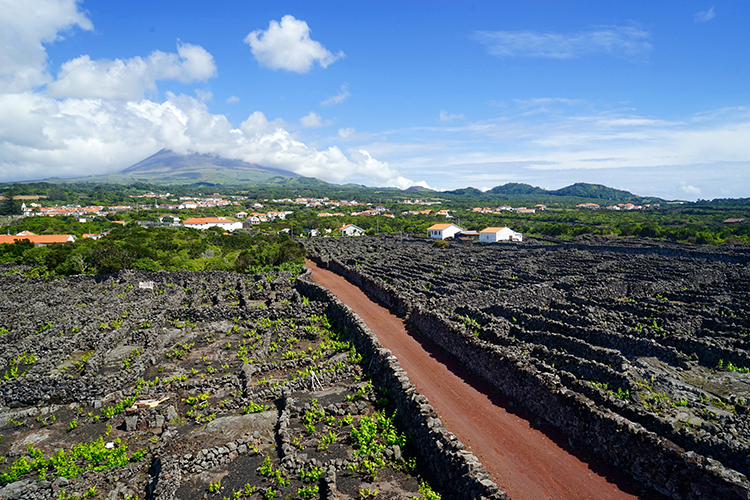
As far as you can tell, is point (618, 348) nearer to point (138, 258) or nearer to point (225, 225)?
point (138, 258)

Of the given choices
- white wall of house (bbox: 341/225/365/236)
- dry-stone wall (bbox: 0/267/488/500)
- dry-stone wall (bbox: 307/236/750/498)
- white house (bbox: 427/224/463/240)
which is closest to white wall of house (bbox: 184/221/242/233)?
white wall of house (bbox: 341/225/365/236)

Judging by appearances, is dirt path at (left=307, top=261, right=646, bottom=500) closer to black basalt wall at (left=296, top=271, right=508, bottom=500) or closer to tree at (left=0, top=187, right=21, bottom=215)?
black basalt wall at (left=296, top=271, right=508, bottom=500)

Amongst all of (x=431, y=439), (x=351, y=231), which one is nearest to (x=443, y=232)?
(x=351, y=231)

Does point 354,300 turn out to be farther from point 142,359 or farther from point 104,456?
point 104,456

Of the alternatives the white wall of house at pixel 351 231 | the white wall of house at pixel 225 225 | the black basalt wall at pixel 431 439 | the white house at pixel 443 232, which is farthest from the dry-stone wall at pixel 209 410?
the white wall of house at pixel 225 225

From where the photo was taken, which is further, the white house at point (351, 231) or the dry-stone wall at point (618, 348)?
the white house at point (351, 231)

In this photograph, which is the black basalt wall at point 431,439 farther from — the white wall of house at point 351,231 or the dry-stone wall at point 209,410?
the white wall of house at point 351,231

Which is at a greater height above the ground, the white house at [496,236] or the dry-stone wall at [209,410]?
the white house at [496,236]
